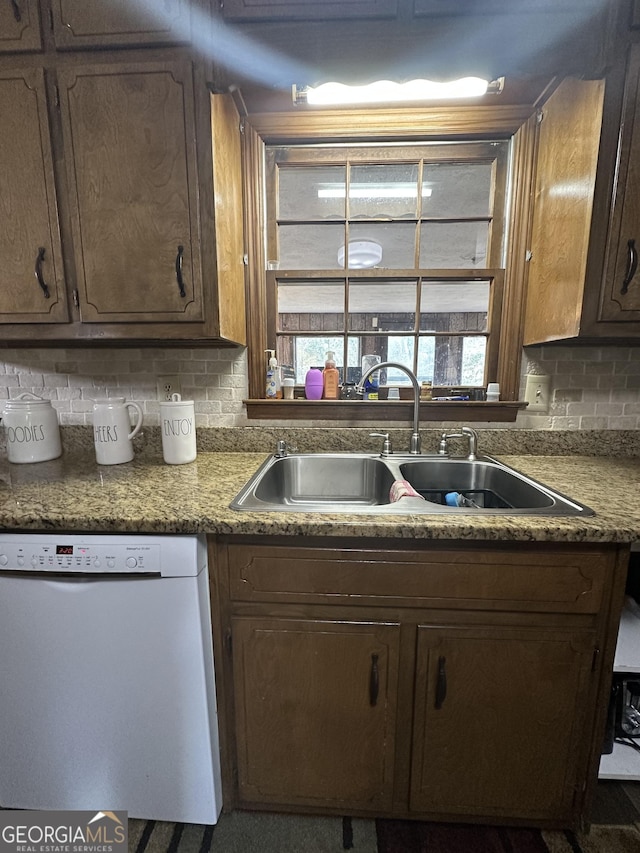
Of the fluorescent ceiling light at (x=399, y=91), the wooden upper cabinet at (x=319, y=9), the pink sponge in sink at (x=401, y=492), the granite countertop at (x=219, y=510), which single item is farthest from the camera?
the fluorescent ceiling light at (x=399, y=91)

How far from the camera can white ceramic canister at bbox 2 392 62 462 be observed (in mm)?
1337

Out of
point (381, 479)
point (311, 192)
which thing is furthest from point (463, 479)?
point (311, 192)

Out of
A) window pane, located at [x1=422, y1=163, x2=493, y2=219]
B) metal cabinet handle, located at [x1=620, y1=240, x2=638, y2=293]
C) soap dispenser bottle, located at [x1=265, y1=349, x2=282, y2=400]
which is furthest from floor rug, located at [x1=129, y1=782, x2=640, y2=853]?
window pane, located at [x1=422, y1=163, x2=493, y2=219]

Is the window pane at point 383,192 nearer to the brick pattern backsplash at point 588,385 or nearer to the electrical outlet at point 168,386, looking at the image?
the brick pattern backsplash at point 588,385

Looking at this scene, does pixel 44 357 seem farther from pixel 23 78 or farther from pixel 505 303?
pixel 505 303

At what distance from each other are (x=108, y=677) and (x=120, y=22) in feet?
5.94

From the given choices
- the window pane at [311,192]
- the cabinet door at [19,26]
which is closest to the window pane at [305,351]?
the window pane at [311,192]

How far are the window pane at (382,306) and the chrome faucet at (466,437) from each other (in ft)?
1.56

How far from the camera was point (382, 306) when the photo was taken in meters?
1.55

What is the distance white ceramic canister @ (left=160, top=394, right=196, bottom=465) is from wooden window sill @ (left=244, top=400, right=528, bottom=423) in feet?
0.89

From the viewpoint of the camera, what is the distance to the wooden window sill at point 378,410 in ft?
4.83

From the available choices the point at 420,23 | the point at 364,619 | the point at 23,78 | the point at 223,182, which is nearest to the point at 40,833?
the point at 364,619

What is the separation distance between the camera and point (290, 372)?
154 centimetres

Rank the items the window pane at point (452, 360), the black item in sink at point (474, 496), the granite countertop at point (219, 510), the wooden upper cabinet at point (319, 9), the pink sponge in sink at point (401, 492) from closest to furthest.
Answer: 1. the granite countertop at point (219, 510)
2. the wooden upper cabinet at point (319, 9)
3. the pink sponge in sink at point (401, 492)
4. the black item in sink at point (474, 496)
5. the window pane at point (452, 360)
